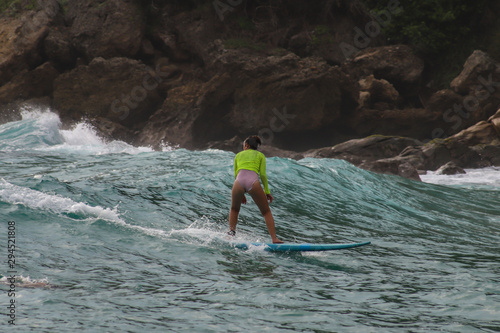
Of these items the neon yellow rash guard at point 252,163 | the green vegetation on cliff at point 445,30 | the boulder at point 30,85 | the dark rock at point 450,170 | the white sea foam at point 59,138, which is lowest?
the white sea foam at point 59,138

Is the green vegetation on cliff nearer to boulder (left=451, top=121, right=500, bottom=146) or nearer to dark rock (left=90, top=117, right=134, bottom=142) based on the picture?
boulder (left=451, top=121, right=500, bottom=146)

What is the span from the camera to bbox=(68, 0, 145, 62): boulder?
24219mm

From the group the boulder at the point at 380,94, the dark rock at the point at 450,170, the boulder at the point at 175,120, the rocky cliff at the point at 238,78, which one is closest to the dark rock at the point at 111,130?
the rocky cliff at the point at 238,78

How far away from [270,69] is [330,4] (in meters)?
6.49

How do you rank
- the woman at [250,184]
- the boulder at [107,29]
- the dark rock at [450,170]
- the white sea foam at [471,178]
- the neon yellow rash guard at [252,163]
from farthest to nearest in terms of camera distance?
the boulder at [107,29], the dark rock at [450,170], the white sea foam at [471,178], the neon yellow rash guard at [252,163], the woman at [250,184]

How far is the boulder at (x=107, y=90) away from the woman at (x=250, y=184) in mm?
17563

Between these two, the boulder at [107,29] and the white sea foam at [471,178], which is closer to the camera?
the white sea foam at [471,178]

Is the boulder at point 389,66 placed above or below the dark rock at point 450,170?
above

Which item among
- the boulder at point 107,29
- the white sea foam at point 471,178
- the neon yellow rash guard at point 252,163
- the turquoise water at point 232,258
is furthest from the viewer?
the boulder at point 107,29

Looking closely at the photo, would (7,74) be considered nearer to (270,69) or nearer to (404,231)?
(270,69)

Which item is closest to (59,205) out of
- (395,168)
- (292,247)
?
(292,247)

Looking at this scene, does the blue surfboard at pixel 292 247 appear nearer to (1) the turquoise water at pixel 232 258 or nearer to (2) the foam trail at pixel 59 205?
(1) the turquoise water at pixel 232 258

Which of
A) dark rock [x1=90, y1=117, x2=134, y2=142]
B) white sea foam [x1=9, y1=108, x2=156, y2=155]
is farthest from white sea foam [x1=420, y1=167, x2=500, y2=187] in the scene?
dark rock [x1=90, y1=117, x2=134, y2=142]

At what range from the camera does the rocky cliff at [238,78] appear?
2186cm
